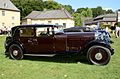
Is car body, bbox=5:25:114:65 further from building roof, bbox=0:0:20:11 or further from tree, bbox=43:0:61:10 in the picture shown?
tree, bbox=43:0:61:10

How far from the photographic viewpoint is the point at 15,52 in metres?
12.0

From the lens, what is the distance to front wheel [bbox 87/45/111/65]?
34.1 ft

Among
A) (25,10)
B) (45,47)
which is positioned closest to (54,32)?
(45,47)

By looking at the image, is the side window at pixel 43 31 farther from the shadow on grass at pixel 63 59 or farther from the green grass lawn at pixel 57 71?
the green grass lawn at pixel 57 71

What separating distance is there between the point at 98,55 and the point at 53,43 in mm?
1965

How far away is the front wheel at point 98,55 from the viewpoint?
10.4 metres

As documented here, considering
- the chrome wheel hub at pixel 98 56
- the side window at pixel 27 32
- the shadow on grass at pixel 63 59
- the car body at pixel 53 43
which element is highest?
the side window at pixel 27 32

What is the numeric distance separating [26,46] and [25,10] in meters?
81.6

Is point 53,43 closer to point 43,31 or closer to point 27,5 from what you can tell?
point 43,31

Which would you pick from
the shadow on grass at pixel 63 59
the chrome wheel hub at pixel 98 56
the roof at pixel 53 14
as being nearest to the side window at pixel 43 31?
the shadow on grass at pixel 63 59

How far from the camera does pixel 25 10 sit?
9194 cm

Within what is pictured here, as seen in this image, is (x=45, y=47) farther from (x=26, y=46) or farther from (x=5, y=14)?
(x=5, y=14)

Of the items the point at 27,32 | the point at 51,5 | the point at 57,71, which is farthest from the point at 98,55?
the point at 51,5

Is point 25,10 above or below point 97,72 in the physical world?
above
